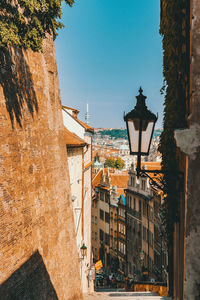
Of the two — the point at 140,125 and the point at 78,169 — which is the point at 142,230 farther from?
the point at 140,125

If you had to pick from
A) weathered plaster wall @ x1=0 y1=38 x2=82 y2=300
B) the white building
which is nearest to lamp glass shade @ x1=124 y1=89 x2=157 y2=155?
weathered plaster wall @ x1=0 y1=38 x2=82 y2=300

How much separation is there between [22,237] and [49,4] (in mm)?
5951

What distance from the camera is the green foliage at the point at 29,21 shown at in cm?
643

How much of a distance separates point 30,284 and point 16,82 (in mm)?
5638

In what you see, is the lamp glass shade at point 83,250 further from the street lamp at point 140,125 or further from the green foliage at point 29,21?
the street lamp at point 140,125

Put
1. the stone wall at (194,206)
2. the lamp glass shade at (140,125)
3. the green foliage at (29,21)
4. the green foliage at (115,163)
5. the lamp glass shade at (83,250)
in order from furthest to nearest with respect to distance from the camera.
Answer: the green foliage at (115,163) → the lamp glass shade at (83,250) → the green foliage at (29,21) → the lamp glass shade at (140,125) → the stone wall at (194,206)

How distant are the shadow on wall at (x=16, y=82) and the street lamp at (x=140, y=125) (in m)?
4.60

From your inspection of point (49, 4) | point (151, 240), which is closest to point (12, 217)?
point (49, 4)

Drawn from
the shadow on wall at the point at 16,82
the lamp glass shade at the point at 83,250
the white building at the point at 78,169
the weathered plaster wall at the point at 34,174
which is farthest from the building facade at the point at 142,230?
the shadow on wall at the point at 16,82

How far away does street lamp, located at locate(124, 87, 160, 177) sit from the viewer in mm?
4160

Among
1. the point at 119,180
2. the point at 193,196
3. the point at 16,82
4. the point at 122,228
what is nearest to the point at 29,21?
the point at 16,82

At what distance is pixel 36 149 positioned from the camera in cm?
988

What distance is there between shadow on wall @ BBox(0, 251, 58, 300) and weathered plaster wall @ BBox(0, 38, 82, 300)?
14cm

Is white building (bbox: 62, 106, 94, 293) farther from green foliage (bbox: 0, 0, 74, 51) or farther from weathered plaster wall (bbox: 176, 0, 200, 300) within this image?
weathered plaster wall (bbox: 176, 0, 200, 300)
